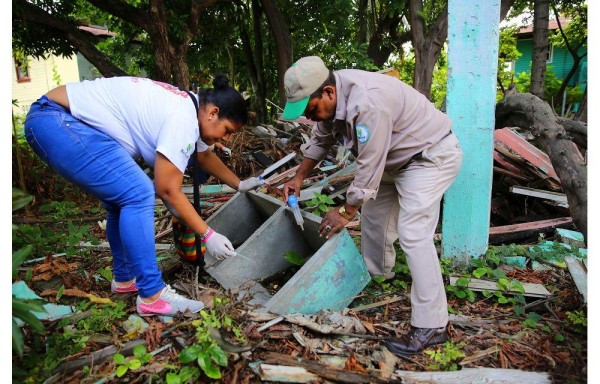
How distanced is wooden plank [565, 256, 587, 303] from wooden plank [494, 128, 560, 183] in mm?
1950

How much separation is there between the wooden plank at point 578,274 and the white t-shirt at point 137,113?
110 inches

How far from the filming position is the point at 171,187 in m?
2.67

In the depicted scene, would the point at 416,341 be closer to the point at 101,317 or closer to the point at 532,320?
the point at 532,320

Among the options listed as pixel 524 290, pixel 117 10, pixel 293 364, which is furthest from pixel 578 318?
pixel 117 10

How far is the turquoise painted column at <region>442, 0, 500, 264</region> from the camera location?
10.8 feet

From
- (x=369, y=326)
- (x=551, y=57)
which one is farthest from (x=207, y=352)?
(x=551, y=57)

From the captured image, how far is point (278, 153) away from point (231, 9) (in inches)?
206

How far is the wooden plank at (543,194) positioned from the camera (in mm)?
4730

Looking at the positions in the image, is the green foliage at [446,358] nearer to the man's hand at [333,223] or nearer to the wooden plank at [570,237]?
the man's hand at [333,223]

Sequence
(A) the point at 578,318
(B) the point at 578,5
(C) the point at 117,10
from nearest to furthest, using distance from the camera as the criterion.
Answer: (A) the point at 578,318, (C) the point at 117,10, (B) the point at 578,5

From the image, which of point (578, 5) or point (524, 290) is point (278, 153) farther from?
point (578, 5)

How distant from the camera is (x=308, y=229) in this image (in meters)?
3.63

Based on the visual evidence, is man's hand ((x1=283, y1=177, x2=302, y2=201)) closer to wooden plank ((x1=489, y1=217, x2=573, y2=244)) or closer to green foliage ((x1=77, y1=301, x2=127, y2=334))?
green foliage ((x1=77, y1=301, x2=127, y2=334))

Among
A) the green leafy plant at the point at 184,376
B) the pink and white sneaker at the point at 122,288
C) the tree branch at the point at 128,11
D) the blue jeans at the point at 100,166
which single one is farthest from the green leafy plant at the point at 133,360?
the tree branch at the point at 128,11
